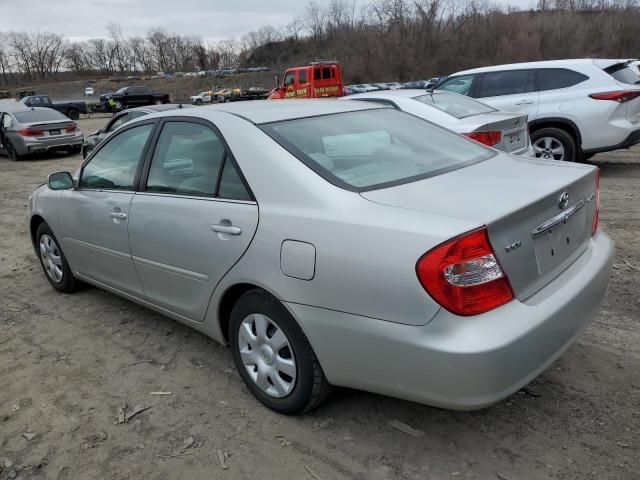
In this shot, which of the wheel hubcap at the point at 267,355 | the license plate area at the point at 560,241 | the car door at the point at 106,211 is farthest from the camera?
the car door at the point at 106,211

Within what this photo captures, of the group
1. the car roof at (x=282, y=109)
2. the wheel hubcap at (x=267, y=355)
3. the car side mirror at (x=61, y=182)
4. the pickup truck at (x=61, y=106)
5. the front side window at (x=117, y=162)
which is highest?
the pickup truck at (x=61, y=106)

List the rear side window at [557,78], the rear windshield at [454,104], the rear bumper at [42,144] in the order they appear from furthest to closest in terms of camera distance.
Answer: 1. the rear bumper at [42,144]
2. the rear side window at [557,78]
3. the rear windshield at [454,104]

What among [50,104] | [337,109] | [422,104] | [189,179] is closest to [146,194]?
[189,179]

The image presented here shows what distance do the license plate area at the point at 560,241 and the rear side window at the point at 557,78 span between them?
6257 mm

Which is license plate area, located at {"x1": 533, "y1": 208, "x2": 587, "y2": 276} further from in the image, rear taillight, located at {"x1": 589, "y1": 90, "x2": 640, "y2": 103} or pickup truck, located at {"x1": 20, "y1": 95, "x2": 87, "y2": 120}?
pickup truck, located at {"x1": 20, "y1": 95, "x2": 87, "y2": 120}

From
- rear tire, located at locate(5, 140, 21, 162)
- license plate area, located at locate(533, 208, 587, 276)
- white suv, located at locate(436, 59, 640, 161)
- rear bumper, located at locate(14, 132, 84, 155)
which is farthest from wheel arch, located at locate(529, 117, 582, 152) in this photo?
rear tire, located at locate(5, 140, 21, 162)

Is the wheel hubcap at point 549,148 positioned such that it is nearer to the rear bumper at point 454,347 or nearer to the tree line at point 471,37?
the rear bumper at point 454,347

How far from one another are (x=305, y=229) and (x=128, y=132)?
203cm

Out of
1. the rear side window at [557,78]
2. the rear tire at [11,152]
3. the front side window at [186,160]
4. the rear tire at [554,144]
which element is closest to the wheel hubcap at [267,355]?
the front side window at [186,160]

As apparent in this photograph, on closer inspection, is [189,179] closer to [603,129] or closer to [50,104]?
[603,129]

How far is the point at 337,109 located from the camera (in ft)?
10.9

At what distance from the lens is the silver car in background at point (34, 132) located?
14.2m

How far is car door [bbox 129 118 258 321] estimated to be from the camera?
272 cm

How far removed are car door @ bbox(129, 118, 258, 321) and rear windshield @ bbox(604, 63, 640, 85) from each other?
7.13m
